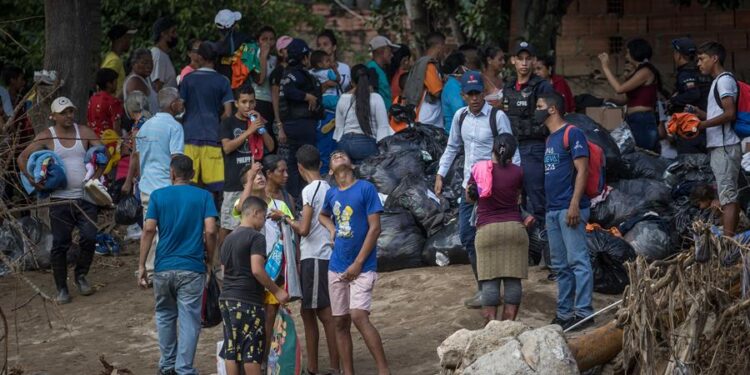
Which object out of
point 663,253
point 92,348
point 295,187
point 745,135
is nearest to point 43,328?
point 92,348

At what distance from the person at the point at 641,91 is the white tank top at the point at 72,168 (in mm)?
5157

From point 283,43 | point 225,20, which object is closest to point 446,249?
point 283,43

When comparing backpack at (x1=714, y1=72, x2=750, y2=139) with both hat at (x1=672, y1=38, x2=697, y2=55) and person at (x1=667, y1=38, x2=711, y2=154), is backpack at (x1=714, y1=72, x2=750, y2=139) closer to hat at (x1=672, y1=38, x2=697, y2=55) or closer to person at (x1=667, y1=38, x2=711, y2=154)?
person at (x1=667, y1=38, x2=711, y2=154)

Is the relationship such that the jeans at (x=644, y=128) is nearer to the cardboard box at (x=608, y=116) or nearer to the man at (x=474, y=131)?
the cardboard box at (x=608, y=116)

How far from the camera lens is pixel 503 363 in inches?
311

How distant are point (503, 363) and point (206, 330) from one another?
159 inches

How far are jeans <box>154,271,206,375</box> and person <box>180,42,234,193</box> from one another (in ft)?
8.50

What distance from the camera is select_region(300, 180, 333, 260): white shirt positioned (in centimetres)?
938

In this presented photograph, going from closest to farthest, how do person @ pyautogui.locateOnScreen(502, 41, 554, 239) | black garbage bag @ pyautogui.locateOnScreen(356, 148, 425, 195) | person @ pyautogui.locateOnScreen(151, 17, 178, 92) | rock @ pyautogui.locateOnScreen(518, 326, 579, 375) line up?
rock @ pyautogui.locateOnScreen(518, 326, 579, 375) → person @ pyautogui.locateOnScreen(502, 41, 554, 239) → black garbage bag @ pyautogui.locateOnScreen(356, 148, 425, 195) → person @ pyautogui.locateOnScreen(151, 17, 178, 92)

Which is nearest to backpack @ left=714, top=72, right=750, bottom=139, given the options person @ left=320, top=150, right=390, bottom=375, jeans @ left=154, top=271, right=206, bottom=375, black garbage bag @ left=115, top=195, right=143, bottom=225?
person @ left=320, top=150, right=390, bottom=375

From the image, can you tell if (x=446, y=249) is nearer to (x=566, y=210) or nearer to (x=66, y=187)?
(x=566, y=210)

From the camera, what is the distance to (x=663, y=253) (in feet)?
37.6

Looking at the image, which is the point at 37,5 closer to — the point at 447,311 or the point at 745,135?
the point at 447,311

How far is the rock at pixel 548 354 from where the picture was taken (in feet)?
25.7
